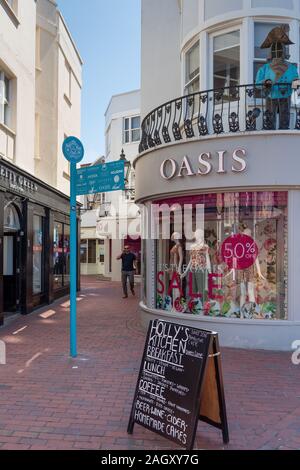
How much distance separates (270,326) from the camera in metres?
7.68

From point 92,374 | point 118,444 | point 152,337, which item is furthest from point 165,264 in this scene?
point 118,444

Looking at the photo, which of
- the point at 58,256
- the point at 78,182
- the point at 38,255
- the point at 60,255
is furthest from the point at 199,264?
the point at 60,255

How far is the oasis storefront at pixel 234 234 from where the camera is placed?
7742mm

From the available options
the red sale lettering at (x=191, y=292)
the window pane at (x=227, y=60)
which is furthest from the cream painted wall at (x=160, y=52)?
the red sale lettering at (x=191, y=292)

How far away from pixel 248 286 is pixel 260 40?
471 cm

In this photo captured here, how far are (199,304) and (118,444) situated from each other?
460 cm

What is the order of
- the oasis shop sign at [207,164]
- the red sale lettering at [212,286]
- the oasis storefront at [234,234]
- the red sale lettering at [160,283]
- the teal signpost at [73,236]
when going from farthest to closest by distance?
1. the red sale lettering at [160,283]
2. the red sale lettering at [212,286]
3. the oasis shop sign at [207,164]
4. the oasis storefront at [234,234]
5. the teal signpost at [73,236]

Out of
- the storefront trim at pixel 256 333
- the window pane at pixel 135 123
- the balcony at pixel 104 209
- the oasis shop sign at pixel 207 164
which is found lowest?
the storefront trim at pixel 256 333

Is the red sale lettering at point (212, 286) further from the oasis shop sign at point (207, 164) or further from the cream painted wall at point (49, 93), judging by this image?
the cream painted wall at point (49, 93)

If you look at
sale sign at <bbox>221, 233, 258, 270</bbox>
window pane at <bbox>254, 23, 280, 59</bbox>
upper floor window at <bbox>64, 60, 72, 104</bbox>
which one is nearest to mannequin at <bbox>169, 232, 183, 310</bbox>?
sale sign at <bbox>221, 233, 258, 270</bbox>

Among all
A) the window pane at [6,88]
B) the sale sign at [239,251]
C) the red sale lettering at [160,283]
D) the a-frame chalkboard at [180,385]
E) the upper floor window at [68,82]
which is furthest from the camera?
the upper floor window at [68,82]

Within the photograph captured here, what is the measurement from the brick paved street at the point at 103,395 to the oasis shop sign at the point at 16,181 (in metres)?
3.35

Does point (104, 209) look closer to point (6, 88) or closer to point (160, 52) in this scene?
point (6, 88)
